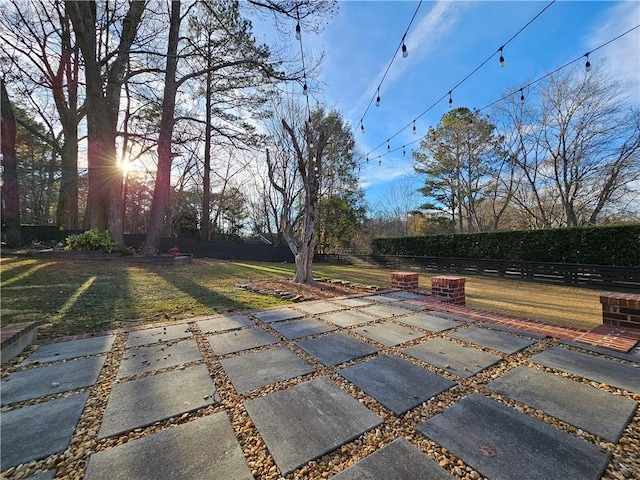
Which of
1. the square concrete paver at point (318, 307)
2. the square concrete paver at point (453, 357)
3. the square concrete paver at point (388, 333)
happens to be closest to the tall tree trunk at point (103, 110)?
the square concrete paver at point (318, 307)

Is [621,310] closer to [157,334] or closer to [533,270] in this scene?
[157,334]

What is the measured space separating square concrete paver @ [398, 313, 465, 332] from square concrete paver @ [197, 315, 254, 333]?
6.04ft

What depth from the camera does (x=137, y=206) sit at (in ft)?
63.4

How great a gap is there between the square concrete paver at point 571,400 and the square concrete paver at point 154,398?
1861mm

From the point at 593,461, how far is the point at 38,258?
1119cm

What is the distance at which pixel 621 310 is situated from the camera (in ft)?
8.80

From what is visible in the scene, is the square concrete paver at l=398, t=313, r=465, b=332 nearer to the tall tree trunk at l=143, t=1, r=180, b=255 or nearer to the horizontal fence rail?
the horizontal fence rail

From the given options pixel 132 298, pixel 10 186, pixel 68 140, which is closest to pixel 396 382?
pixel 132 298

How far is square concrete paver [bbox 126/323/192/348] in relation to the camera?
99.1 inches

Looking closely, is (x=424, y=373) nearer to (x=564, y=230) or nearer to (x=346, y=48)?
(x=346, y=48)

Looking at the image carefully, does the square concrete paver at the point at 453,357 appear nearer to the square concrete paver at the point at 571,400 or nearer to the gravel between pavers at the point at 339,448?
the gravel between pavers at the point at 339,448

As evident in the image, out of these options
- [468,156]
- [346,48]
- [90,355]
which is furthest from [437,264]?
[90,355]

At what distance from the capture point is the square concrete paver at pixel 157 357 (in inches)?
78.5

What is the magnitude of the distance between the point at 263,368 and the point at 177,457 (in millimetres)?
857
